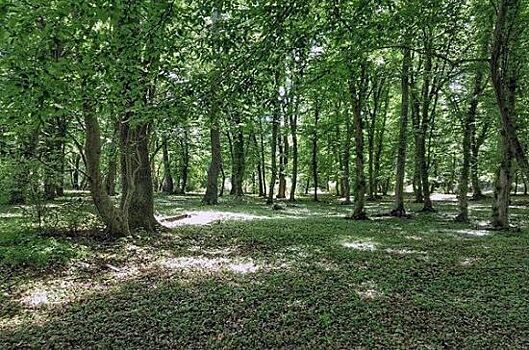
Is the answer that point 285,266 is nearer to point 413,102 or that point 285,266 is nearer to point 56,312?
point 56,312

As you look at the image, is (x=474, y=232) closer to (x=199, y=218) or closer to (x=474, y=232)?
(x=474, y=232)

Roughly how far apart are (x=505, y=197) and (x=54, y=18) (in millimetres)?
13001

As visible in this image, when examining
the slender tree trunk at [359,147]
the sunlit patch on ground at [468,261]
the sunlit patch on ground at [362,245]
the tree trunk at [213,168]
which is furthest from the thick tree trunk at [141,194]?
the tree trunk at [213,168]

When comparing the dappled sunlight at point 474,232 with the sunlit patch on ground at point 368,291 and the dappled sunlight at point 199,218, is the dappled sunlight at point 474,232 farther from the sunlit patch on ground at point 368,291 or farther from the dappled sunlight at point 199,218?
the dappled sunlight at point 199,218

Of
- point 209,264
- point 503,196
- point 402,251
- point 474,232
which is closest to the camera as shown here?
point 209,264

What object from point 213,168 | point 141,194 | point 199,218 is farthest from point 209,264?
point 213,168

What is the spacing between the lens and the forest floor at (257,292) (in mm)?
4363

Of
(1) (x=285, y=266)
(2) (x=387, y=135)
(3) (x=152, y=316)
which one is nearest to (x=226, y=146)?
(2) (x=387, y=135)

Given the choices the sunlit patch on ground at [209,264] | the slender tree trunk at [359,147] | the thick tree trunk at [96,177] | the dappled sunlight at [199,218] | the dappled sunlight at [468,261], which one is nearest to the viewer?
the sunlit patch on ground at [209,264]

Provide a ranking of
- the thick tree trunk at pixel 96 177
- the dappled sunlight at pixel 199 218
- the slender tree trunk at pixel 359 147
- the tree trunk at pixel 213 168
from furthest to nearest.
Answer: the tree trunk at pixel 213 168, the slender tree trunk at pixel 359 147, the dappled sunlight at pixel 199 218, the thick tree trunk at pixel 96 177

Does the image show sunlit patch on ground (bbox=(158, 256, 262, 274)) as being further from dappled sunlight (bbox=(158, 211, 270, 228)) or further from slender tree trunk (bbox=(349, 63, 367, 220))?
slender tree trunk (bbox=(349, 63, 367, 220))

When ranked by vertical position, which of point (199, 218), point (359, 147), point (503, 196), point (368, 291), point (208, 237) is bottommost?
point (368, 291)

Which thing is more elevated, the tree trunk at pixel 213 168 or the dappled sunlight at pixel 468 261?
the tree trunk at pixel 213 168

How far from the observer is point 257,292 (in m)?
5.73
